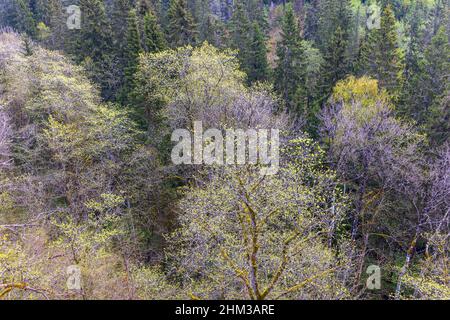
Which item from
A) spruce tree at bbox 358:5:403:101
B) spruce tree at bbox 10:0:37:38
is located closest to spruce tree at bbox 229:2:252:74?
spruce tree at bbox 358:5:403:101

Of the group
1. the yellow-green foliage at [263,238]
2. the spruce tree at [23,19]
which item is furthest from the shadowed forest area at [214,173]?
the spruce tree at [23,19]

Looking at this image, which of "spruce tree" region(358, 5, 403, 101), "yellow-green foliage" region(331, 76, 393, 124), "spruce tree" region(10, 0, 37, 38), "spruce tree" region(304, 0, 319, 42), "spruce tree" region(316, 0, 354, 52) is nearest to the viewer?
"yellow-green foliage" region(331, 76, 393, 124)

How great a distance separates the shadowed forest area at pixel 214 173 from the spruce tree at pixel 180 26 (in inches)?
4.5

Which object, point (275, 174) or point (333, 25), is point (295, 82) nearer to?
point (333, 25)

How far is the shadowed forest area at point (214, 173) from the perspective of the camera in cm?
1177

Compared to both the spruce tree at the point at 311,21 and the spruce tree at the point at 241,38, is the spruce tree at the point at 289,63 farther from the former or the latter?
the spruce tree at the point at 311,21

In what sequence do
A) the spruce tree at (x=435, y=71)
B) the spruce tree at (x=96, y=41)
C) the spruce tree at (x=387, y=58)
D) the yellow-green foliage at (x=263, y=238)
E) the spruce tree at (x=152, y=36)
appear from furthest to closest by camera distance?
the spruce tree at (x=96, y=41), the spruce tree at (x=152, y=36), the spruce tree at (x=387, y=58), the spruce tree at (x=435, y=71), the yellow-green foliage at (x=263, y=238)

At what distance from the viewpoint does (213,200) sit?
12336 mm

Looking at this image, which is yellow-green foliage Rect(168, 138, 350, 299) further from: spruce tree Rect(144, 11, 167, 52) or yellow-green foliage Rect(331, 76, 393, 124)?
spruce tree Rect(144, 11, 167, 52)

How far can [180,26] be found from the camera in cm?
3080

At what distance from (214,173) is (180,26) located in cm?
1901

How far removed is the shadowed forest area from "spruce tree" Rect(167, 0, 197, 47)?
0.11 metres

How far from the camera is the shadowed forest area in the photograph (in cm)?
1177
